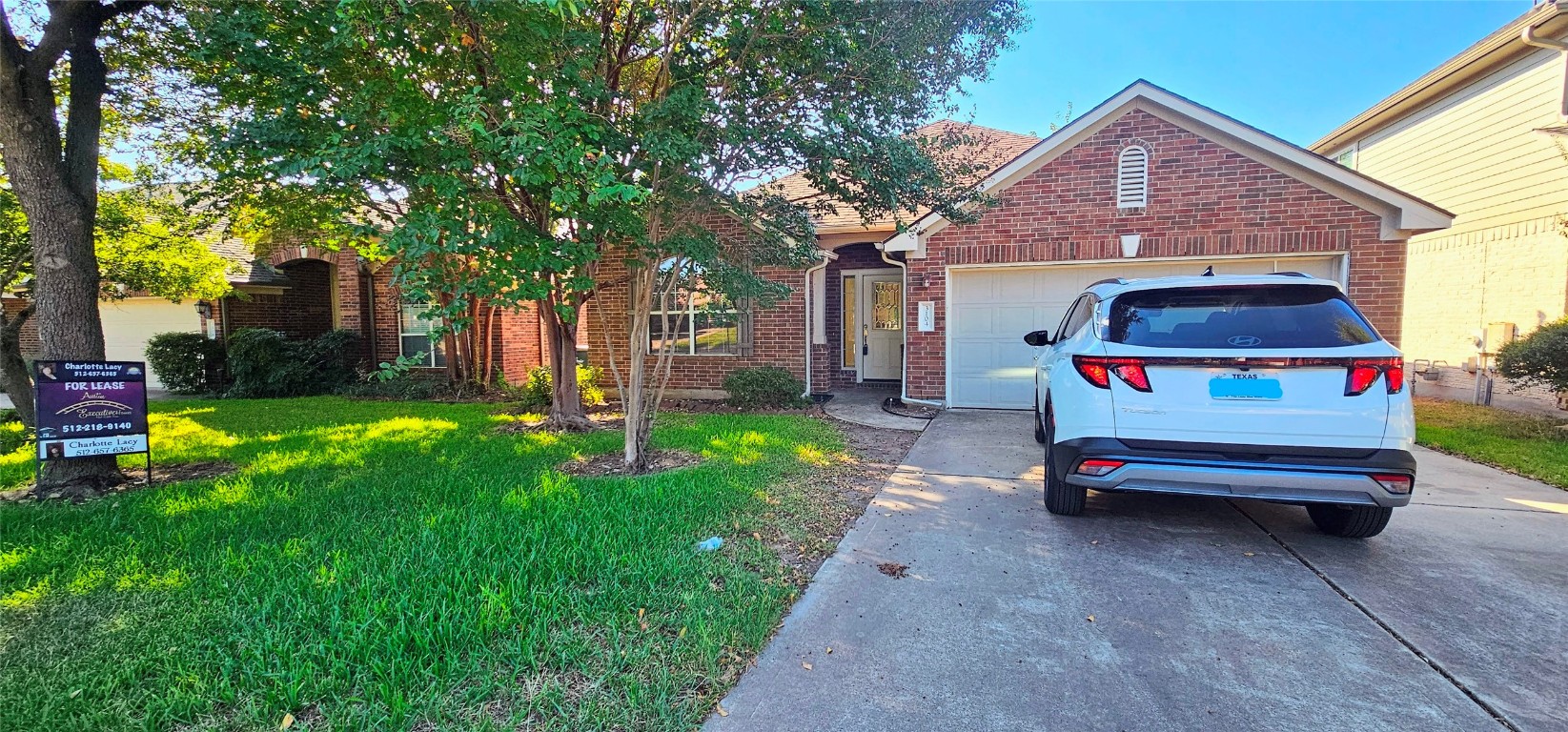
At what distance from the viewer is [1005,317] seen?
9117 millimetres

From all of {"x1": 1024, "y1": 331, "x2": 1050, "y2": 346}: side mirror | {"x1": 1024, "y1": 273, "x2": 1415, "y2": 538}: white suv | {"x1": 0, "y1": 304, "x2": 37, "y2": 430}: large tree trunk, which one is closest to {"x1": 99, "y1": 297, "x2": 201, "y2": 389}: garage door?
{"x1": 0, "y1": 304, "x2": 37, "y2": 430}: large tree trunk

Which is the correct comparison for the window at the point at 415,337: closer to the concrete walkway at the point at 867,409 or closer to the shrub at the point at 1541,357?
the concrete walkway at the point at 867,409

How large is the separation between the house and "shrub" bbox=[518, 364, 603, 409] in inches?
85.0

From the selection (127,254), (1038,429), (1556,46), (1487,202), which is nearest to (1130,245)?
(1038,429)

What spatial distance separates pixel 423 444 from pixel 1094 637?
268 inches

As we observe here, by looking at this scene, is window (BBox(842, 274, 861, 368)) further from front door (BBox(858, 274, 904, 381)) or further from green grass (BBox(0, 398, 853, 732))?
green grass (BBox(0, 398, 853, 732))

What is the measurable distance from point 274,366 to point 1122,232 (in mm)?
15372

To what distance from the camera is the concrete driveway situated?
7.64 feet

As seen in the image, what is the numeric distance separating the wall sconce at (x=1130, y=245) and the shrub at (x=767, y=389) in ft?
16.0

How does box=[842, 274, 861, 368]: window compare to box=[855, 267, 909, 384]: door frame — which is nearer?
box=[855, 267, 909, 384]: door frame

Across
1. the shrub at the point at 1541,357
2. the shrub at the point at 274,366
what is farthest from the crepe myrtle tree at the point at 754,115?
the shrub at the point at 274,366

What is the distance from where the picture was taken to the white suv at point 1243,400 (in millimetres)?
3373

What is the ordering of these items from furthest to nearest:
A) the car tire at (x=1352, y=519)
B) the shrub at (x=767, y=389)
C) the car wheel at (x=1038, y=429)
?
the shrub at (x=767, y=389), the car wheel at (x=1038, y=429), the car tire at (x=1352, y=519)

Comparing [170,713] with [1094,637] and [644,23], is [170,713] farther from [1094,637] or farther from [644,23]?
[644,23]
